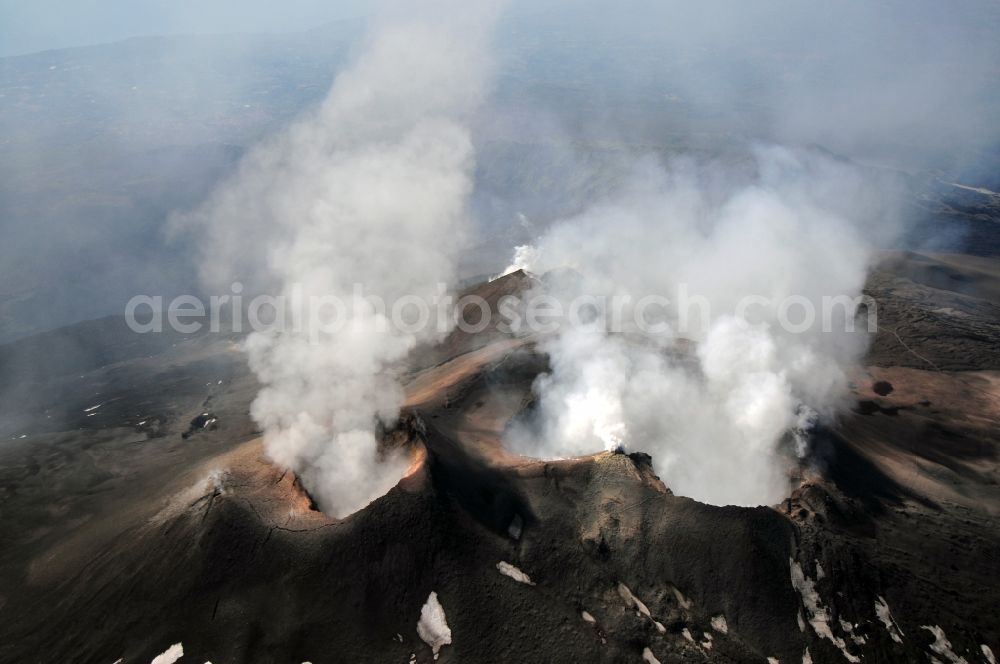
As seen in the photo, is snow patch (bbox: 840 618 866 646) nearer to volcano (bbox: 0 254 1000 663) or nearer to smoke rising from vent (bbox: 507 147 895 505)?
volcano (bbox: 0 254 1000 663)

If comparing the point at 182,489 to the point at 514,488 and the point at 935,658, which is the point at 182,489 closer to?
the point at 514,488

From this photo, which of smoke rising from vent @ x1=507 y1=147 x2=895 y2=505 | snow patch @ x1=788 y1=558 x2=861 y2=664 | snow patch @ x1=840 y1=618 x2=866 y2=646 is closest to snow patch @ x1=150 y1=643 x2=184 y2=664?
smoke rising from vent @ x1=507 y1=147 x2=895 y2=505

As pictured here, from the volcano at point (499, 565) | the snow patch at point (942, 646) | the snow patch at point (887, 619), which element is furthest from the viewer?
the snow patch at point (887, 619)

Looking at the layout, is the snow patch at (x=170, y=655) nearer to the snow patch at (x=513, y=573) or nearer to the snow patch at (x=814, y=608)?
the snow patch at (x=513, y=573)

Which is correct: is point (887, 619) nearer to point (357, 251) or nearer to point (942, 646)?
point (942, 646)

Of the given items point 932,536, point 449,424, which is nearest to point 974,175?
point 932,536

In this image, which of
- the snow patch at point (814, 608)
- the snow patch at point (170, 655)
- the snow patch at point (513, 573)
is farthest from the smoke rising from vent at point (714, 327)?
the snow patch at point (170, 655)

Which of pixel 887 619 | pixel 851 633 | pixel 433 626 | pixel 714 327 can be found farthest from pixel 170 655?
pixel 714 327
